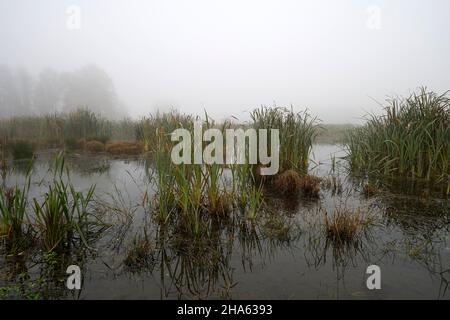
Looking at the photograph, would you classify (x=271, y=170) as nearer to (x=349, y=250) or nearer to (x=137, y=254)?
(x=349, y=250)

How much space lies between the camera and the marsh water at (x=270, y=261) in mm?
2264

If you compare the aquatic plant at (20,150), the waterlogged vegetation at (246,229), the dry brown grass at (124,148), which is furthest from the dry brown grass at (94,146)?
the waterlogged vegetation at (246,229)

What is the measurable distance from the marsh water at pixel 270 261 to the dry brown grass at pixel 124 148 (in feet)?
24.5

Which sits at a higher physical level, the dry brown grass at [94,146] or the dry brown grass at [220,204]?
the dry brown grass at [94,146]

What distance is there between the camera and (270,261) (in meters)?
2.77

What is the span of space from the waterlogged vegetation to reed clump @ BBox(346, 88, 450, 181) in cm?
3

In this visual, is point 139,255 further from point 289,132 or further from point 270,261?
point 289,132

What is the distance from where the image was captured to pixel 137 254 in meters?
2.78

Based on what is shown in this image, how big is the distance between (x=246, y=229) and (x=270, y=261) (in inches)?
30.2

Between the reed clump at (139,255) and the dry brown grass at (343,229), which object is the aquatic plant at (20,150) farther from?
the dry brown grass at (343,229)

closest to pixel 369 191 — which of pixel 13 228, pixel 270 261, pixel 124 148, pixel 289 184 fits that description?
pixel 289 184

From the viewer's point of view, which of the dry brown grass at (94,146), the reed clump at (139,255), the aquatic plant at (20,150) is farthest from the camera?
the dry brown grass at (94,146)

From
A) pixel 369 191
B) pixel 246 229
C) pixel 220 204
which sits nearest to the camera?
pixel 246 229
